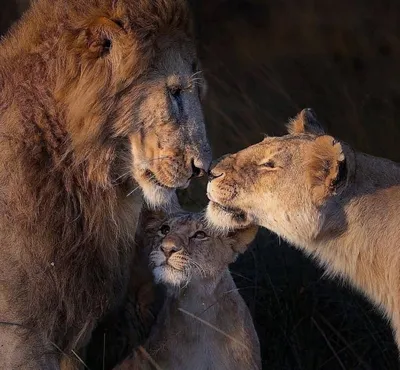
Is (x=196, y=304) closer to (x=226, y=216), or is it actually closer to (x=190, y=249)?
(x=190, y=249)

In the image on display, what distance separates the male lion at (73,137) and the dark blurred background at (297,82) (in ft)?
5.83

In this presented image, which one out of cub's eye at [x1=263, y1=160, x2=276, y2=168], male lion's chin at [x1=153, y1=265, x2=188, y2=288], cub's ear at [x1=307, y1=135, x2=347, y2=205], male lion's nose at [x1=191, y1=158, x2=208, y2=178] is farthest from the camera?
male lion's chin at [x1=153, y1=265, x2=188, y2=288]

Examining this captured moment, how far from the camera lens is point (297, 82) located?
8445mm

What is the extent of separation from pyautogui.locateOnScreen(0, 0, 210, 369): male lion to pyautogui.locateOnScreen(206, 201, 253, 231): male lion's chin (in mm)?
170

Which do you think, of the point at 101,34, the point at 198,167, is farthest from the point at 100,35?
the point at 198,167

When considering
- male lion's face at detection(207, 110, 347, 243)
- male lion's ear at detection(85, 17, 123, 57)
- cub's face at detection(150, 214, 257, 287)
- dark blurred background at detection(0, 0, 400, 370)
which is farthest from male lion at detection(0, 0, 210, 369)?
dark blurred background at detection(0, 0, 400, 370)

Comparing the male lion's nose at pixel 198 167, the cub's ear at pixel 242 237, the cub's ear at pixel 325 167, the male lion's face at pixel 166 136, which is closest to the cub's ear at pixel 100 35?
the male lion's face at pixel 166 136

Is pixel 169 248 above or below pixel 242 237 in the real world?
above

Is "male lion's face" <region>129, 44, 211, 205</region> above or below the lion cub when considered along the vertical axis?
above

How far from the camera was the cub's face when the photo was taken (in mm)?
4641

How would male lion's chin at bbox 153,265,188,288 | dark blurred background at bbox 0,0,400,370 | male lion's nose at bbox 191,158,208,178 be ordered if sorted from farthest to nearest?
1. dark blurred background at bbox 0,0,400,370
2. male lion's chin at bbox 153,265,188,288
3. male lion's nose at bbox 191,158,208,178

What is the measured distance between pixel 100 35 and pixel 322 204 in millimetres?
953

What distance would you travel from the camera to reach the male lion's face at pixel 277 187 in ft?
14.1

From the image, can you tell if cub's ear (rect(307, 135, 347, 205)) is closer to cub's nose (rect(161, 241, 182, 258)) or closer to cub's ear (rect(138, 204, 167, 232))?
cub's nose (rect(161, 241, 182, 258))
